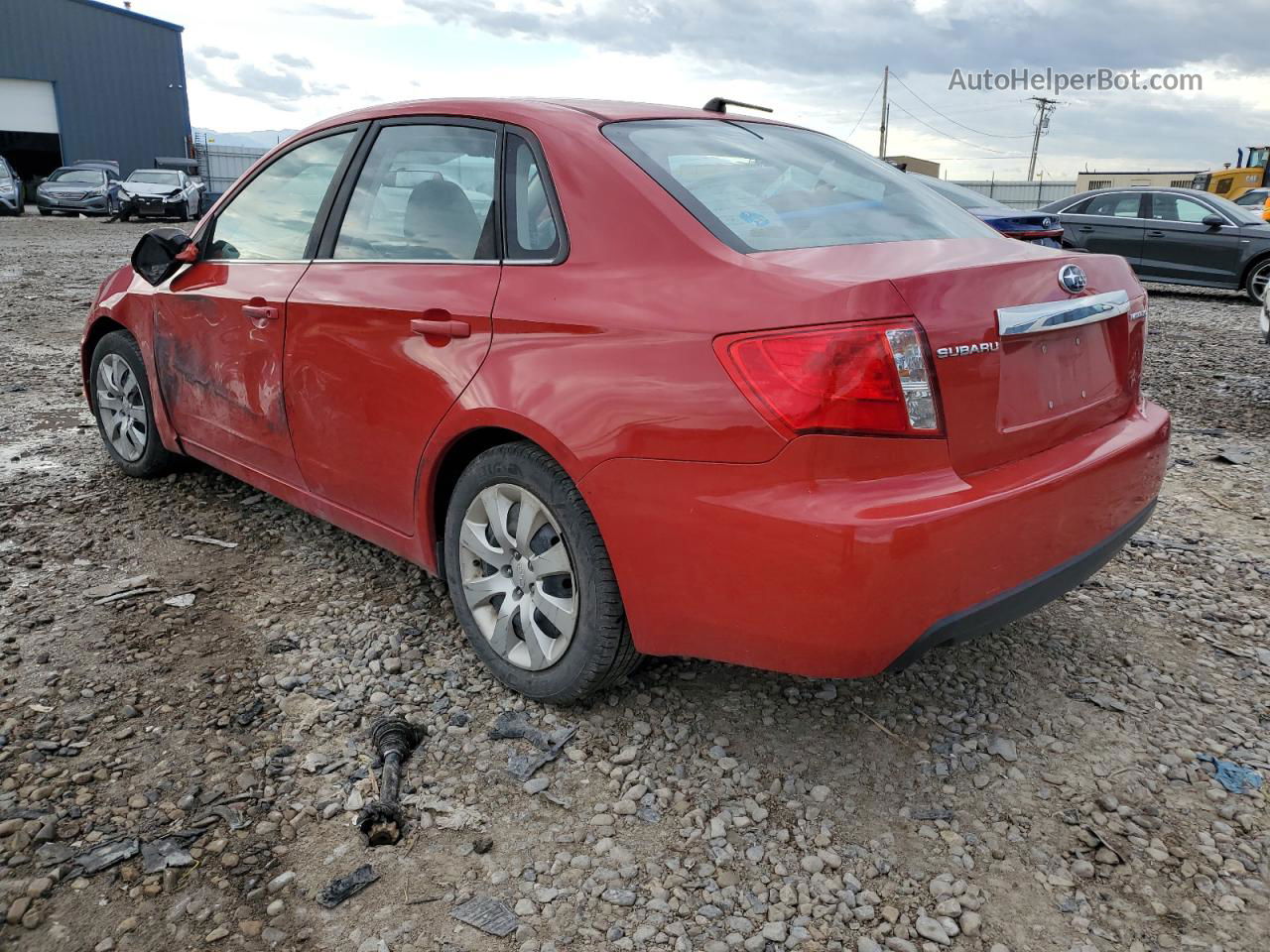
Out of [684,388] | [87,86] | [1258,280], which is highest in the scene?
[87,86]

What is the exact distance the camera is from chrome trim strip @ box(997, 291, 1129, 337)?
221 cm

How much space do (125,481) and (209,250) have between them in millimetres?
1391

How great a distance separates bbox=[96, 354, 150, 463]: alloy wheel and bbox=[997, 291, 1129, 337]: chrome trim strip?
141 inches

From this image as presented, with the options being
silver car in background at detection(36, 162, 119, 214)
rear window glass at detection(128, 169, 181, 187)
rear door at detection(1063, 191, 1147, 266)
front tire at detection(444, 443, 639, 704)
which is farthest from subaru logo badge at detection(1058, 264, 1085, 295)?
silver car in background at detection(36, 162, 119, 214)

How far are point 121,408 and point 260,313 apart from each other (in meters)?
1.58

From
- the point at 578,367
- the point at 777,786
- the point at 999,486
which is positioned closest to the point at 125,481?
the point at 578,367

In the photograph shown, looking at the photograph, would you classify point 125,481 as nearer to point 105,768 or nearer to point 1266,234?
point 105,768

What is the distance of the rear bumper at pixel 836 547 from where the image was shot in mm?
2012

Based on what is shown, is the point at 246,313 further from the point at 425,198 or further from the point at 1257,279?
the point at 1257,279

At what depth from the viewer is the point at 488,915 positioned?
A: 2.01m

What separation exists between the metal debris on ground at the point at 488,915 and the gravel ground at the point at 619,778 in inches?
0.9

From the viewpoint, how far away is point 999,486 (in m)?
2.18

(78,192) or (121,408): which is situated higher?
(78,192)

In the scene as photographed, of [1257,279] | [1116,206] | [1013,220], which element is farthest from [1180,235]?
[1013,220]
